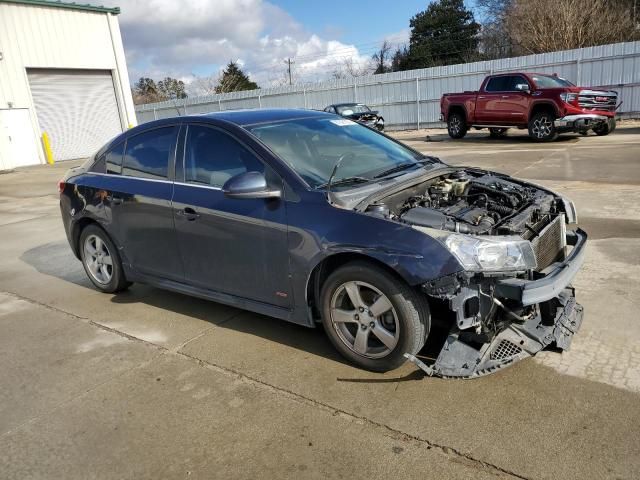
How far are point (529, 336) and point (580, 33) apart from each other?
27701 mm

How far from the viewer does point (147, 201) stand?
14.7 feet

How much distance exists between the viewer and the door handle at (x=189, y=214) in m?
4.09

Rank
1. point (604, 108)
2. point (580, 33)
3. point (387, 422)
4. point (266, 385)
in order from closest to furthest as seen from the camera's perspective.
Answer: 1. point (387, 422)
2. point (266, 385)
3. point (604, 108)
4. point (580, 33)

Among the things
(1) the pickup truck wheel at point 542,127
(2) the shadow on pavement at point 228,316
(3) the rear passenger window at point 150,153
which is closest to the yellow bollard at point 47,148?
(2) the shadow on pavement at point 228,316

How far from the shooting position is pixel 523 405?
2.98 m

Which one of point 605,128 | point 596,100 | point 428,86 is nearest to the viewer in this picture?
point 596,100

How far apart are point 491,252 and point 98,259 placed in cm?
394

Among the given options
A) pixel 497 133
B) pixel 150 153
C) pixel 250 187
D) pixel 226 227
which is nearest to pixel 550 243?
pixel 250 187

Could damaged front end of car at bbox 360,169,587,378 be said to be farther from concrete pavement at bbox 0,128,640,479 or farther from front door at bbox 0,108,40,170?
front door at bbox 0,108,40,170

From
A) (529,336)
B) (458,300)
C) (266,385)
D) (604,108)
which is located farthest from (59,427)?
(604,108)

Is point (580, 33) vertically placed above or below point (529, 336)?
above

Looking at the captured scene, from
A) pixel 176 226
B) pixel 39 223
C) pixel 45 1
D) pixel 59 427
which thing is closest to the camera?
pixel 59 427

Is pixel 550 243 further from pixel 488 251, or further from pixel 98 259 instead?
pixel 98 259

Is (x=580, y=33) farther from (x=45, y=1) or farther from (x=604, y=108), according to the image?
(x=45, y=1)
